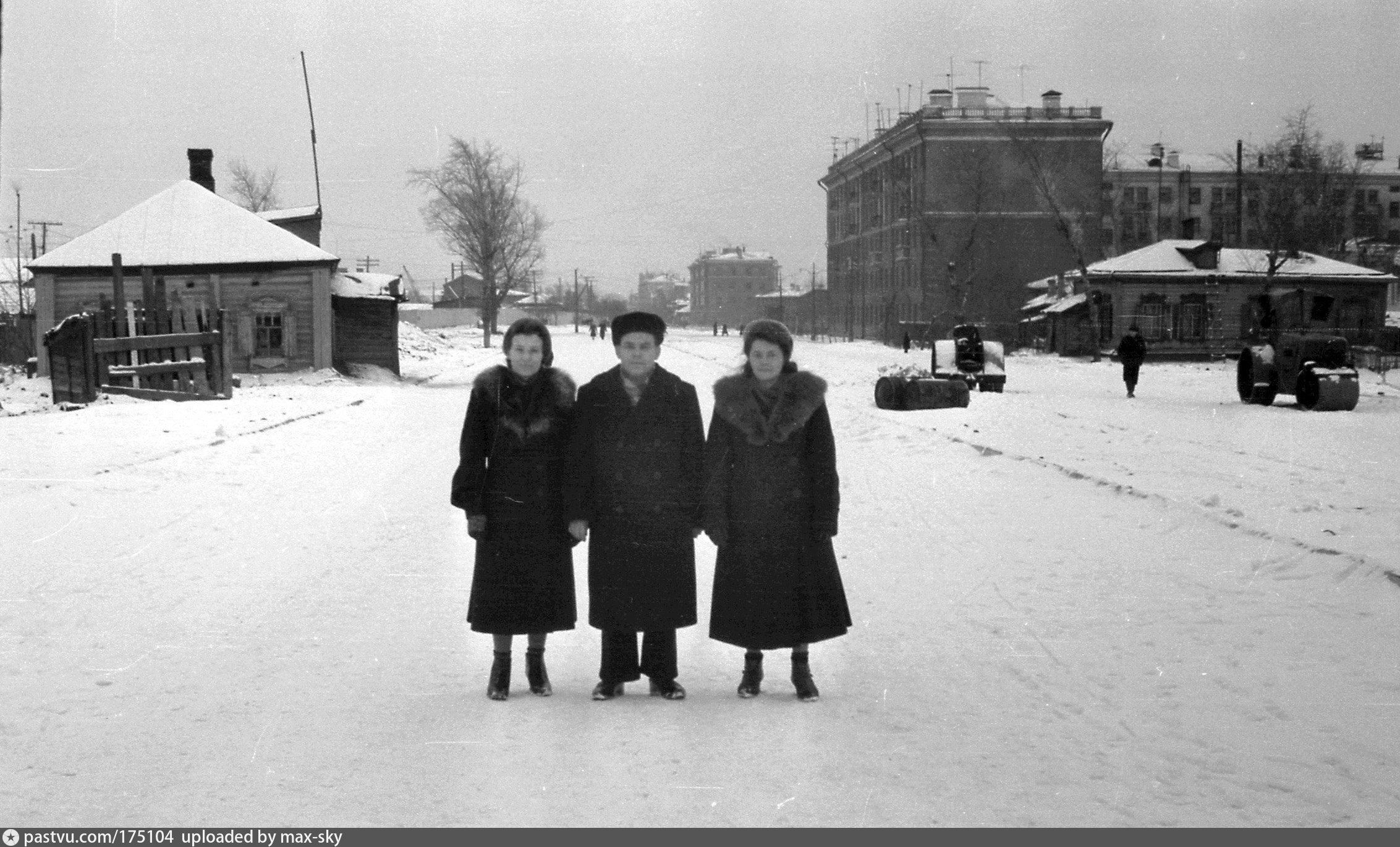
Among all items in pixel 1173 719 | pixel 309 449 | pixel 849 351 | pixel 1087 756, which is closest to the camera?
pixel 1087 756

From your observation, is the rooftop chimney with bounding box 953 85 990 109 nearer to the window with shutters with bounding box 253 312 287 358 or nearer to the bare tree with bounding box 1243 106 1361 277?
the bare tree with bounding box 1243 106 1361 277

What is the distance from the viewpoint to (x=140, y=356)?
22.8m

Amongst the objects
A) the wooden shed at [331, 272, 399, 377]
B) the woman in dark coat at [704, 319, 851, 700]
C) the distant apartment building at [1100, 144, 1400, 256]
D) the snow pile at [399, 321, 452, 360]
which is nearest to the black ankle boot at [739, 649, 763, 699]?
the woman in dark coat at [704, 319, 851, 700]

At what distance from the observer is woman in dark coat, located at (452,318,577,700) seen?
548cm

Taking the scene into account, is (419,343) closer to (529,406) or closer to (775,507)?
(529,406)

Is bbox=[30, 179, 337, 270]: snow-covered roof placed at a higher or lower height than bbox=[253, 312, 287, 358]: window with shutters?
higher

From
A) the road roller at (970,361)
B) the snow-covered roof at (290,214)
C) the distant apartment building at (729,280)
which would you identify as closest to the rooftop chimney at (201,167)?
the snow-covered roof at (290,214)

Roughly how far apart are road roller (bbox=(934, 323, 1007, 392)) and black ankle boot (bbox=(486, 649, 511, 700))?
22440 mm

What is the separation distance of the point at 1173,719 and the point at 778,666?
181cm

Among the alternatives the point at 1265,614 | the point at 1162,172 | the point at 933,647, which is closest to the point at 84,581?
the point at 933,647

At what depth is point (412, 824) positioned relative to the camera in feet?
13.0

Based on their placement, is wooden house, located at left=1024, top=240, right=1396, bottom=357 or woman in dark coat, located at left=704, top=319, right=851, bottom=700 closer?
woman in dark coat, located at left=704, top=319, right=851, bottom=700

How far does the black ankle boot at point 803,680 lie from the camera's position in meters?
5.46

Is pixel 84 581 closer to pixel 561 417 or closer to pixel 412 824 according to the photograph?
pixel 561 417
